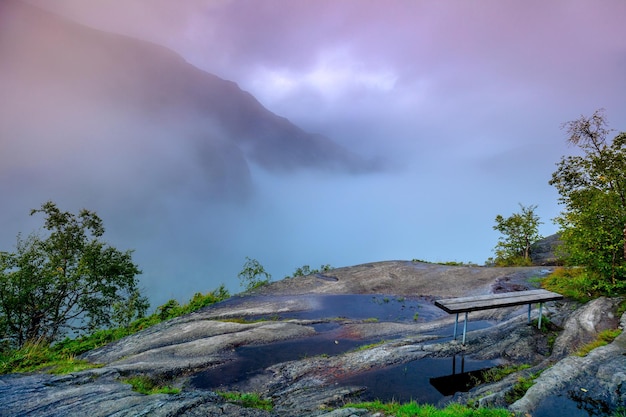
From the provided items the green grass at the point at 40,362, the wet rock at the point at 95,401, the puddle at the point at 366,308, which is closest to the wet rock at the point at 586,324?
the puddle at the point at 366,308

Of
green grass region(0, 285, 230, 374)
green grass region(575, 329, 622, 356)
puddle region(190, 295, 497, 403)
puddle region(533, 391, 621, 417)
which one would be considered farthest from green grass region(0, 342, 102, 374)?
green grass region(575, 329, 622, 356)

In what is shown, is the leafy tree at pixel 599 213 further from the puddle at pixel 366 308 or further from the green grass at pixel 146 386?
the green grass at pixel 146 386

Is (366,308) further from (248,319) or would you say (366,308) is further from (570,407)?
(570,407)

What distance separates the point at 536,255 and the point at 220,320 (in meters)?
31.2

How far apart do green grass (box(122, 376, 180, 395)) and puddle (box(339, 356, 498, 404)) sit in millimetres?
5113

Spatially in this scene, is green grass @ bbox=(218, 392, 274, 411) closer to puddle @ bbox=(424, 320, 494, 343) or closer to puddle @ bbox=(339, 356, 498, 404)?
puddle @ bbox=(339, 356, 498, 404)

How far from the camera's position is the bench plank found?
1063cm

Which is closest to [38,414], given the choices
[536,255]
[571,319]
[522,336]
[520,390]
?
[520,390]

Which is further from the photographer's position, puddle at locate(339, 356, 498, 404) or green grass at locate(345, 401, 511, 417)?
puddle at locate(339, 356, 498, 404)

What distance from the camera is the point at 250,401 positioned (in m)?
8.12

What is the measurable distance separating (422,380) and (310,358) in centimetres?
397

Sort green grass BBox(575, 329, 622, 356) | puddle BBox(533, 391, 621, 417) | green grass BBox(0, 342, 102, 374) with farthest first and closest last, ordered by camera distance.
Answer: green grass BBox(0, 342, 102, 374) → green grass BBox(575, 329, 622, 356) → puddle BBox(533, 391, 621, 417)

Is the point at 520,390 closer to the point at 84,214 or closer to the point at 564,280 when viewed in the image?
the point at 564,280

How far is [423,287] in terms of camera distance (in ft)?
73.9
